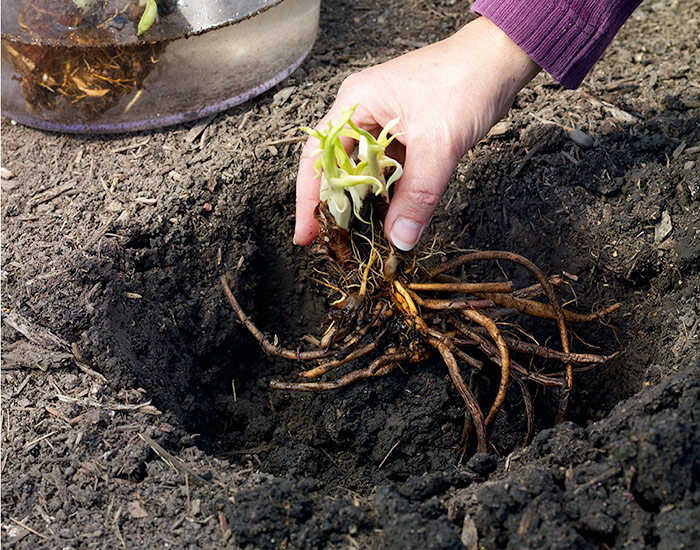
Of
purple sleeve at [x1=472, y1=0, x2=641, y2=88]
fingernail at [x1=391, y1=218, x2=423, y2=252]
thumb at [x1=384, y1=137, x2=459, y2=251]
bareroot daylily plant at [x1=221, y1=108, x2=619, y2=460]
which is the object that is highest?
purple sleeve at [x1=472, y1=0, x2=641, y2=88]

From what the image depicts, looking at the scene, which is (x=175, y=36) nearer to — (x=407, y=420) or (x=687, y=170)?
(x=407, y=420)

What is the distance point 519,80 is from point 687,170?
75 cm

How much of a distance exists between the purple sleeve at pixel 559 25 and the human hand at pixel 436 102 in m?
0.04

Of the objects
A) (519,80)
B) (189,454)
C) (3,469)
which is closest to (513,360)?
(519,80)

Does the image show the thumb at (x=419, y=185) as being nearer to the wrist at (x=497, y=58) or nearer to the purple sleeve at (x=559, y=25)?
the wrist at (x=497, y=58)

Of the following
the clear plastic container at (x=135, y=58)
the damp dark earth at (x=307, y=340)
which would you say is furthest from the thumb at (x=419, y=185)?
the clear plastic container at (x=135, y=58)

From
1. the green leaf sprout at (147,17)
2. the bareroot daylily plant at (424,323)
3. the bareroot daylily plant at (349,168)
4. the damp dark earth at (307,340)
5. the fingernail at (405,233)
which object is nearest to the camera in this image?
the damp dark earth at (307,340)

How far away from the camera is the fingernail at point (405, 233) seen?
1752 mm

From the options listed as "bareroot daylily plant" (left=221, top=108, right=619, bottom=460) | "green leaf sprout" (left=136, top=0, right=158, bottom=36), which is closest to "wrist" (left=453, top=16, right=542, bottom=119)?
"bareroot daylily plant" (left=221, top=108, right=619, bottom=460)

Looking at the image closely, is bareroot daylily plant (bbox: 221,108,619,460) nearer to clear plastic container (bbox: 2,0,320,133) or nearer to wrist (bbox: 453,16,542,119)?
wrist (bbox: 453,16,542,119)

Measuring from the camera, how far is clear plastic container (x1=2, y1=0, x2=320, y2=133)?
2.32m

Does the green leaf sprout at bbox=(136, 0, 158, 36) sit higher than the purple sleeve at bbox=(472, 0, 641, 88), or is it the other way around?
the purple sleeve at bbox=(472, 0, 641, 88)

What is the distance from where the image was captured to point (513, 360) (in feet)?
6.57

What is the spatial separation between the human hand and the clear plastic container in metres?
0.79
